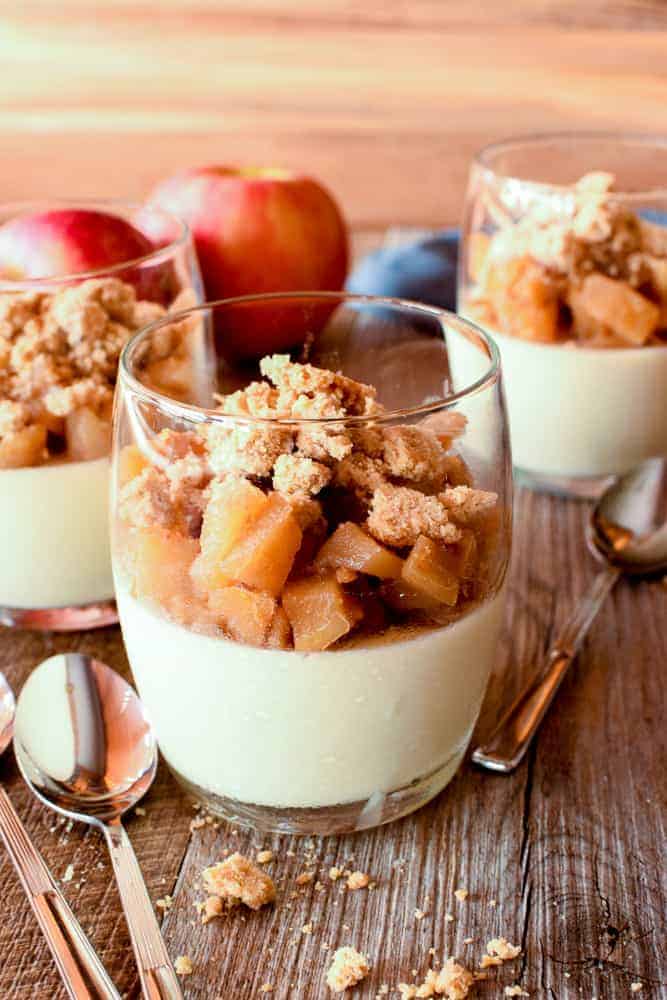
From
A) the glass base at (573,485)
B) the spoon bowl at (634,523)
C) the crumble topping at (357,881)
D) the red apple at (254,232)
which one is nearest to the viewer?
the crumble topping at (357,881)

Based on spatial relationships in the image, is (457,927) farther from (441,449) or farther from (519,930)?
(441,449)

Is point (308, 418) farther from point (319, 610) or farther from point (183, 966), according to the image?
point (183, 966)

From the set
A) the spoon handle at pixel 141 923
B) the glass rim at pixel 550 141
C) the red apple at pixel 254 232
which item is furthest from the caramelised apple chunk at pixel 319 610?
the red apple at pixel 254 232

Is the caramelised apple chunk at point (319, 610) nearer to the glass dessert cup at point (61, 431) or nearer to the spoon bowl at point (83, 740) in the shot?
the spoon bowl at point (83, 740)

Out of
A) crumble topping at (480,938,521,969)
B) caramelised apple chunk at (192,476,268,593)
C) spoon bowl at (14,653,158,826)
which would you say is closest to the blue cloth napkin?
spoon bowl at (14,653,158,826)

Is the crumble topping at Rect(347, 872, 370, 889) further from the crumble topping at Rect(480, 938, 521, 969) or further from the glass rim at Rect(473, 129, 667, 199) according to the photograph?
the glass rim at Rect(473, 129, 667, 199)
